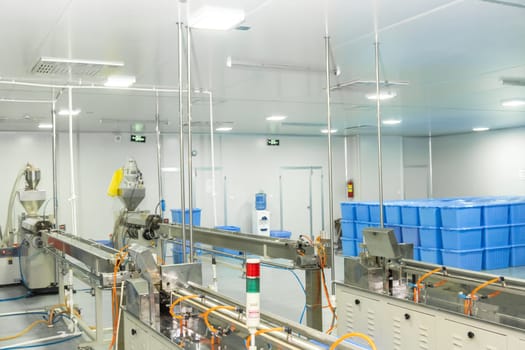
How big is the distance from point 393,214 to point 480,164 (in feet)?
16.8

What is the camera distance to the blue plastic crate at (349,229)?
32.1ft

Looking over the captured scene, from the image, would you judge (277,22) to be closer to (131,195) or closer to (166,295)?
(166,295)

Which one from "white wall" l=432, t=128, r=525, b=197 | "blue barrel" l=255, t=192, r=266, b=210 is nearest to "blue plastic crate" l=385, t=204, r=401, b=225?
"blue barrel" l=255, t=192, r=266, b=210

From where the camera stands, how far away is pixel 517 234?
8562 millimetres

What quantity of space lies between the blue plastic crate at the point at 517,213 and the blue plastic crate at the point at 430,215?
1.31 metres

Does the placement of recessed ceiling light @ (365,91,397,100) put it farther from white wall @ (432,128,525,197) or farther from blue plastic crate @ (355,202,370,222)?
white wall @ (432,128,525,197)

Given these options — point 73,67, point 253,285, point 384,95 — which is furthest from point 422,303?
point 384,95

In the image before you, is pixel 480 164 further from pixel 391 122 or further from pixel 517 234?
pixel 517 234

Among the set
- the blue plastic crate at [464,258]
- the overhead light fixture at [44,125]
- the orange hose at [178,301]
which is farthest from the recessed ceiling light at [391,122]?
the orange hose at [178,301]

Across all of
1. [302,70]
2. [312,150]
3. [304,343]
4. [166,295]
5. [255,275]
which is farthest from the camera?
[312,150]

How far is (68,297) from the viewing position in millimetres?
6133

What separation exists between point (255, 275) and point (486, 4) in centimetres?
258

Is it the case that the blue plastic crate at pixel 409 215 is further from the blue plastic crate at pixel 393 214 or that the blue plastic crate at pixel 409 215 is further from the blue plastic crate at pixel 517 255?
the blue plastic crate at pixel 517 255

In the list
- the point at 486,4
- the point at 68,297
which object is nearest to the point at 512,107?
the point at 486,4
